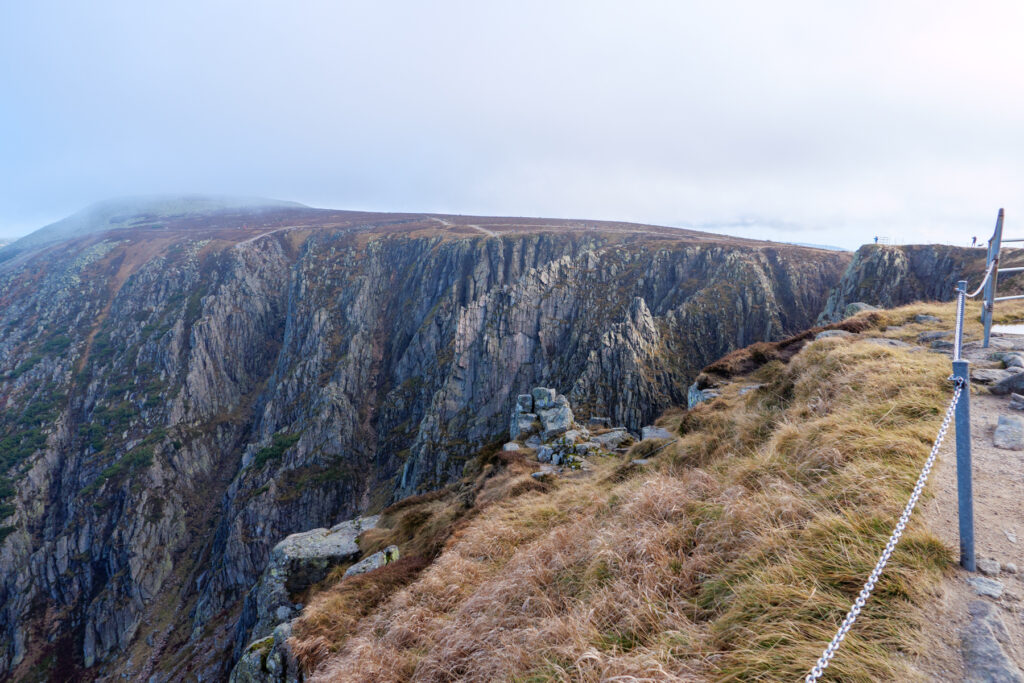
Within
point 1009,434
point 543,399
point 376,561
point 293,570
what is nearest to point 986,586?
point 1009,434

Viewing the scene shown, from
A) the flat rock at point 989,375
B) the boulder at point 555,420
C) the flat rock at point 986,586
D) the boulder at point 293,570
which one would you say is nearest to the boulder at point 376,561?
the boulder at point 293,570

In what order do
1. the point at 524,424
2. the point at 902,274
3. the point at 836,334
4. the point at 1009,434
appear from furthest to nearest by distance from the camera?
1. the point at 902,274
2. the point at 524,424
3. the point at 836,334
4. the point at 1009,434

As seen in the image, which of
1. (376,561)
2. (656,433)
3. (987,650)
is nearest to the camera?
(987,650)

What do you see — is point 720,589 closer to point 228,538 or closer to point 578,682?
point 578,682

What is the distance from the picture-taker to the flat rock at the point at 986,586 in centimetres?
Result: 291

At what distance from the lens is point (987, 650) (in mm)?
2477

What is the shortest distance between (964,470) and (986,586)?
0.88 metres

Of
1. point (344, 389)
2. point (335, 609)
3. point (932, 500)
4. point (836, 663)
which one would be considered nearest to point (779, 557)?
point (836, 663)

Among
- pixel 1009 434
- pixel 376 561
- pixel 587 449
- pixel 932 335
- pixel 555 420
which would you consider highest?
pixel 932 335

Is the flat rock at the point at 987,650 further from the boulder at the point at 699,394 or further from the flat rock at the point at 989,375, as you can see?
the boulder at the point at 699,394

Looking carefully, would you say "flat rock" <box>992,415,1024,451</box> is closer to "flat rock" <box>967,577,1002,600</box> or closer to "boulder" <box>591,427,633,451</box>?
"flat rock" <box>967,577,1002,600</box>

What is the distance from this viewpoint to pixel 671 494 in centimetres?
618

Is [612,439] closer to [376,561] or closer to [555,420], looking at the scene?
[555,420]

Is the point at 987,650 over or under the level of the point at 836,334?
under
